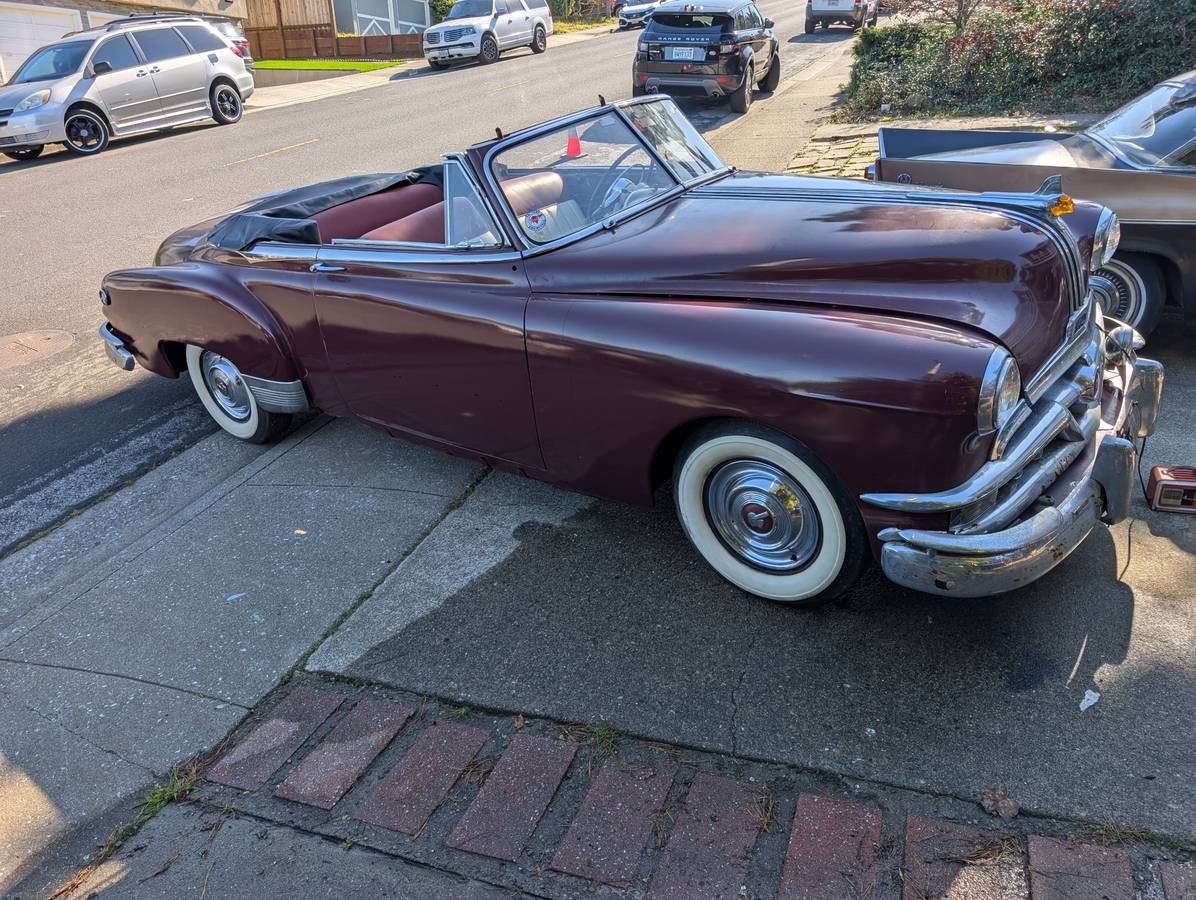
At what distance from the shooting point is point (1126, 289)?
5.02m

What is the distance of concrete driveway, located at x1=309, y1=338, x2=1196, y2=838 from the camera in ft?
8.73

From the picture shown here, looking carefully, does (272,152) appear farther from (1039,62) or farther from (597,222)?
(597,222)

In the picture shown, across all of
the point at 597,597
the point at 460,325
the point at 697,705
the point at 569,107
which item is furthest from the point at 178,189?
the point at 697,705

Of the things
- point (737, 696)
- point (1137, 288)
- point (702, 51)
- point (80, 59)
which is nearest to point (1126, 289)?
point (1137, 288)

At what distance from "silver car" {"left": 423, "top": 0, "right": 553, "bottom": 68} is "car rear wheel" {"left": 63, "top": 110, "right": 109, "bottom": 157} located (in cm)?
1077

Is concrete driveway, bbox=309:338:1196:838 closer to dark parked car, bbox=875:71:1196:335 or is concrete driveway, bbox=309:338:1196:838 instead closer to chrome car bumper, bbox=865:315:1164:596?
chrome car bumper, bbox=865:315:1164:596

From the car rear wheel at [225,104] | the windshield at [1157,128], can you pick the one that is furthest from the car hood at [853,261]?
the car rear wheel at [225,104]

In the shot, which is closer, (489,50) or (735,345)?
(735,345)

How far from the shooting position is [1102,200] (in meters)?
4.97

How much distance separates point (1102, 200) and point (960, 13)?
34.0ft

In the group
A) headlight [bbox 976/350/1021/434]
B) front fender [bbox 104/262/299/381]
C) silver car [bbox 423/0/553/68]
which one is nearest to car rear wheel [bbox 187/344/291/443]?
front fender [bbox 104/262/299/381]

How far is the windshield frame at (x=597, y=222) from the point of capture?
3.70m

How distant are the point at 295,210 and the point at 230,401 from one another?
1.10 metres

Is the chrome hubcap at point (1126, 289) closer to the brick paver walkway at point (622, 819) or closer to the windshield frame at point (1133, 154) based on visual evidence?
the windshield frame at point (1133, 154)
